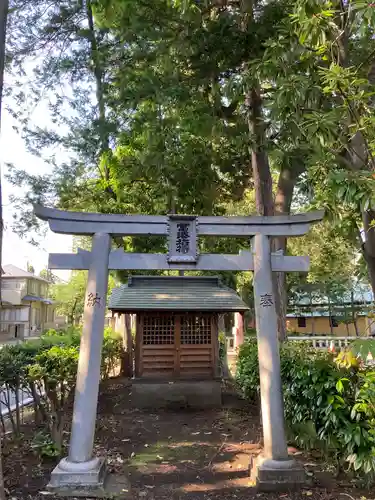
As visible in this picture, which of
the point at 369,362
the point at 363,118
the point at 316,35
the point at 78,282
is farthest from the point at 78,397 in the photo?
the point at 78,282

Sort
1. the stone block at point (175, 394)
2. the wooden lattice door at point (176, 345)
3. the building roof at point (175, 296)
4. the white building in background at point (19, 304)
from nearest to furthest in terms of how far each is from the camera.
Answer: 1. the stone block at point (175, 394)
2. the building roof at point (175, 296)
3. the wooden lattice door at point (176, 345)
4. the white building in background at point (19, 304)

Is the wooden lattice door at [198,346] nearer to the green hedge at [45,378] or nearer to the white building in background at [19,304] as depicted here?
the green hedge at [45,378]

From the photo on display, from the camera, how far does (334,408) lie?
4.93m

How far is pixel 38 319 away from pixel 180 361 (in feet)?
137

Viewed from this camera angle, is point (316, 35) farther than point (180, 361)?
No

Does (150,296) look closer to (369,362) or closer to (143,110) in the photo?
(143,110)

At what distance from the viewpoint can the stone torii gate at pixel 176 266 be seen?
5.39m

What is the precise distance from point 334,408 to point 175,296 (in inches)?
289

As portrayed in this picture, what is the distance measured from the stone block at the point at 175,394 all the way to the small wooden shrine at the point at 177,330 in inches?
10.2

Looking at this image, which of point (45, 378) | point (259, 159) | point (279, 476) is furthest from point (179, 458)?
point (259, 159)

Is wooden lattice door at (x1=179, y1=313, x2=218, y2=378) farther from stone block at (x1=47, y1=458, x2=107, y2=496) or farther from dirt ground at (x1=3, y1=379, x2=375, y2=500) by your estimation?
stone block at (x1=47, y1=458, x2=107, y2=496)

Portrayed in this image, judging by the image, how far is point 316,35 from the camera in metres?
4.96

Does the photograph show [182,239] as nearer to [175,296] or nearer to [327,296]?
[175,296]

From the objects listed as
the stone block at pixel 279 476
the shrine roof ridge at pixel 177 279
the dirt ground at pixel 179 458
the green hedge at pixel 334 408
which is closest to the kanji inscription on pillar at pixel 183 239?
the green hedge at pixel 334 408
